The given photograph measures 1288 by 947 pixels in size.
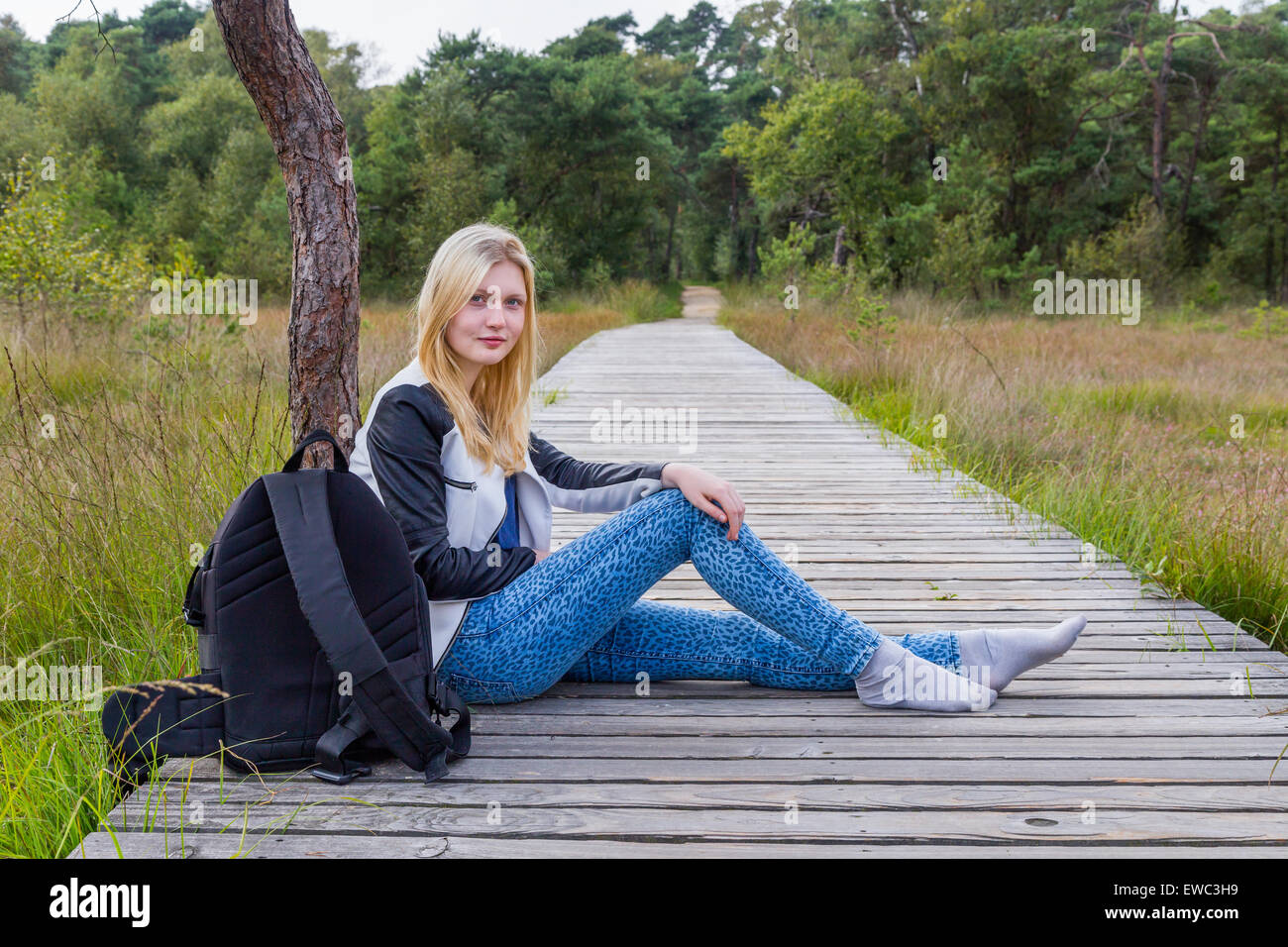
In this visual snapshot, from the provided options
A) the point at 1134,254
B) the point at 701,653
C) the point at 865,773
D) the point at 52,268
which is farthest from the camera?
the point at 1134,254

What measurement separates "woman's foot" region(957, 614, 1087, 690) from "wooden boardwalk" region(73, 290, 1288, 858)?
11 centimetres

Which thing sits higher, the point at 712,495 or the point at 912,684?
the point at 712,495

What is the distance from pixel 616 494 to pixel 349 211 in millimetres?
1284

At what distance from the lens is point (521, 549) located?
2.24 m

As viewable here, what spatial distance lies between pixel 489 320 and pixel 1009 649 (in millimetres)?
1414

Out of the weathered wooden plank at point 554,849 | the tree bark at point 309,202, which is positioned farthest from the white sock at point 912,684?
the tree bark at point 309,202

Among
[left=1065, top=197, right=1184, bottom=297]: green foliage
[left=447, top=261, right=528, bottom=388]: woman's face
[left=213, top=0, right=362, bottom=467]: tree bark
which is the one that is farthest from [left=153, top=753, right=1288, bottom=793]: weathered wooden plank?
[left=1065, top=197, right=1184, bottom=297]: green foliage

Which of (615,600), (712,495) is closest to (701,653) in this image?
(615,600)

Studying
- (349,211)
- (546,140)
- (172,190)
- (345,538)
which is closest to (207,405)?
(349,211)

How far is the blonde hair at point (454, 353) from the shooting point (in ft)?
7.16

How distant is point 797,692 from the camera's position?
2.42 m

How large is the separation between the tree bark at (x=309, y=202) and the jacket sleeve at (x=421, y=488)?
2.73 feet

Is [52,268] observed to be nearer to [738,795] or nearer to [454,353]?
[454,353]
